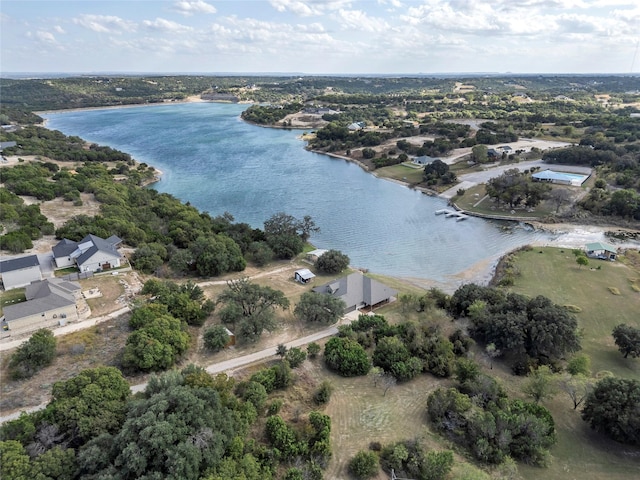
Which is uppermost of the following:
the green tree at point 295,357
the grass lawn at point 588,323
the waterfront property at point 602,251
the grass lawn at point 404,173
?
the grass lawn at point 404,173

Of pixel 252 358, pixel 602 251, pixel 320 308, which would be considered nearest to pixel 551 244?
pixel 602 251

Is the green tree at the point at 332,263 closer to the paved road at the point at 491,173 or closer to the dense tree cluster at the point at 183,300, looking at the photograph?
the dense tree cluster at the point at 183,300

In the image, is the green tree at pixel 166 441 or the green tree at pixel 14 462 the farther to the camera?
the green tree at pixel 166 441

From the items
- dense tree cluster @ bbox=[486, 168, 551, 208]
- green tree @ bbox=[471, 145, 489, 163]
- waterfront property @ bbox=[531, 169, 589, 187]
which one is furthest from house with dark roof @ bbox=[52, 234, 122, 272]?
green tree @ bbox=[471, 145, 489, 163]

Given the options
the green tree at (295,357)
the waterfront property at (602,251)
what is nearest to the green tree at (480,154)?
the waterfront property at (602,251)

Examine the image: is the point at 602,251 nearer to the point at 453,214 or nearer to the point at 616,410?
the point at 453,214

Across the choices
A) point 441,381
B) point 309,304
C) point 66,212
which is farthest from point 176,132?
point 441,381
